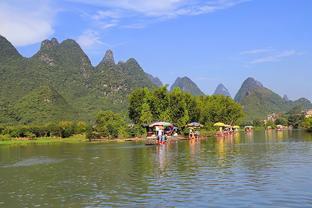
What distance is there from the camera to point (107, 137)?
7906 centimetres

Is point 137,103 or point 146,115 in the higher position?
point 137,103

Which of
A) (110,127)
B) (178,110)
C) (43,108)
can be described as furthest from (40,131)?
(43,108)

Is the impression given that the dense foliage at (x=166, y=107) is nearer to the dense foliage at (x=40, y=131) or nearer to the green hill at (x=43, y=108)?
the dense foliage at (x=40, y=131)

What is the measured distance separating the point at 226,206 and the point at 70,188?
827 cm

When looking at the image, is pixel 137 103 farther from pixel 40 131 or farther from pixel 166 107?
pixel 40 131

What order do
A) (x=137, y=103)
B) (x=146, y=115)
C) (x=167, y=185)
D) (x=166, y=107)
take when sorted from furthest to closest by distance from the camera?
1. (x=137, y=103)
2. (x=166, y=107)
3. (x=146, y=115)
4. (x=167, y=185)

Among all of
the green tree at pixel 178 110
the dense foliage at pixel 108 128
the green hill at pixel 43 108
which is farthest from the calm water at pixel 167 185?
the green hill at pixel 43 108

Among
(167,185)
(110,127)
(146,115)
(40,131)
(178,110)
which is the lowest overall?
(167,185)

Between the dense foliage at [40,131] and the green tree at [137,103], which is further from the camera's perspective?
the green tree at [137,103]

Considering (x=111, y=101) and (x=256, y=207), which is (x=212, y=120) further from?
(x=256, y=207)

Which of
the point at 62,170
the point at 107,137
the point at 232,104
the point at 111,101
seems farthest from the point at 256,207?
the point at 111,101

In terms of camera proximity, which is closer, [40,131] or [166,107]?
[166,107]

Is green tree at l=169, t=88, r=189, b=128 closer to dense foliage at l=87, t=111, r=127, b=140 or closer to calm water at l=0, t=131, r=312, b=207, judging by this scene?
dense foliage at l=87, t=111, r=127, b=140

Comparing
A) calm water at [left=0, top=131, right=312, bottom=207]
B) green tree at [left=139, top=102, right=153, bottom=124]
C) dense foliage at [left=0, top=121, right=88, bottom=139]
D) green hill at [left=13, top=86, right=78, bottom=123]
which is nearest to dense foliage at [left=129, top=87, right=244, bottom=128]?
green tree at [left=139, top=102, right=153, bottom=124]
